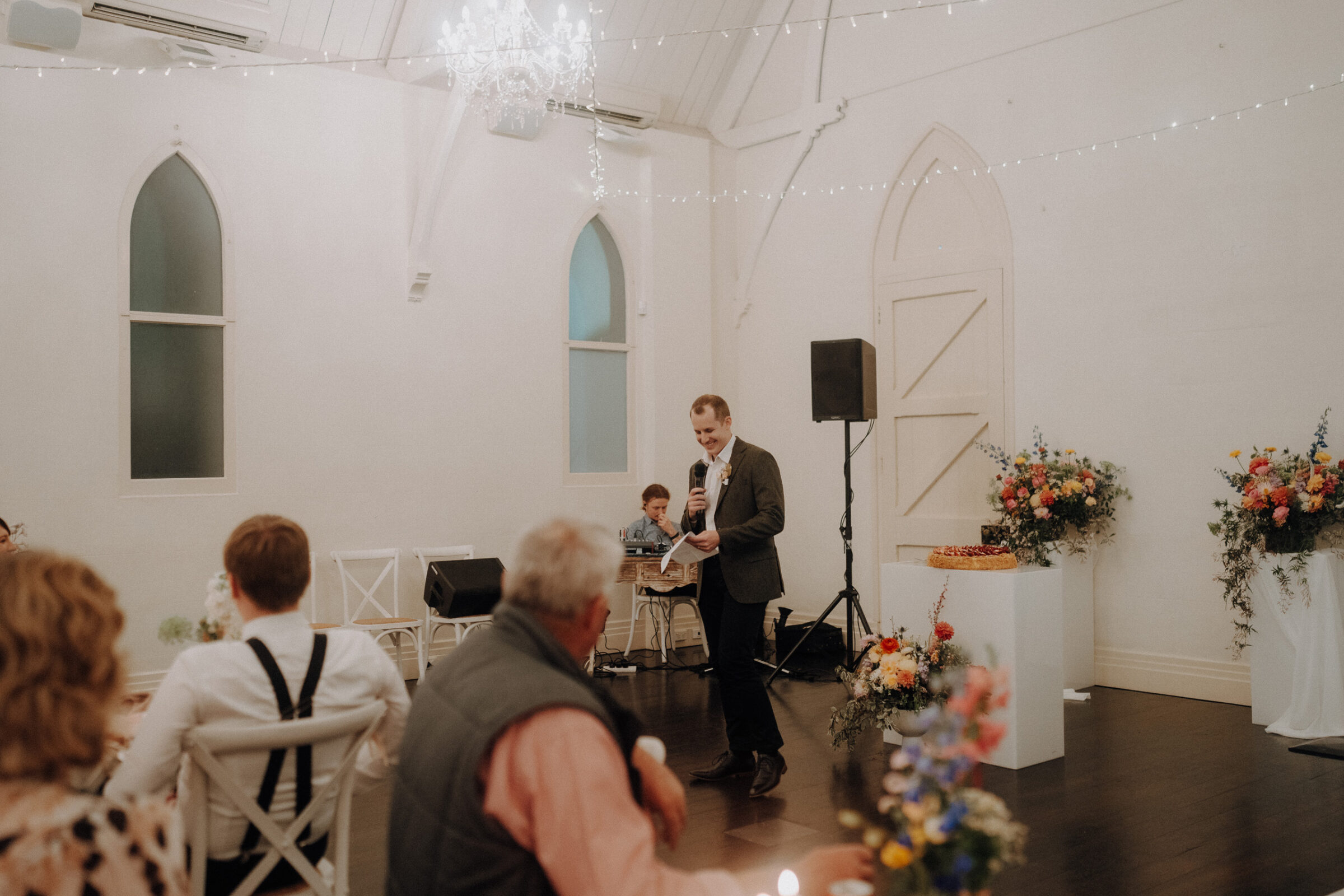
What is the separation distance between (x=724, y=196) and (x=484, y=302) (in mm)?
2563

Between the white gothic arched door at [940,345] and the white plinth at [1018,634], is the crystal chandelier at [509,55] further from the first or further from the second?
the white plinth at [1018,634]

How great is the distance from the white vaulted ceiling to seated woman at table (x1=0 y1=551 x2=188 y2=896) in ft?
21.2

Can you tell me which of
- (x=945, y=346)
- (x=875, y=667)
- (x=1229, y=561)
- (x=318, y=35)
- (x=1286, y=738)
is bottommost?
(x=1286, y=738)

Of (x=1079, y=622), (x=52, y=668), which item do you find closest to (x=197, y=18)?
(x=52, y=668)

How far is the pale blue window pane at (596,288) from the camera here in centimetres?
828

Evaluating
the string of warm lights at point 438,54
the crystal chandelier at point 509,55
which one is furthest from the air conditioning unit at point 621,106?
the crystal chandelier at point 509,55

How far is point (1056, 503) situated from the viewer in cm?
634

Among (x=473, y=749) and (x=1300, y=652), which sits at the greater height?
(x=473, y=749)

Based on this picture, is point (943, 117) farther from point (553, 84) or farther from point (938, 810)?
point (938, 810)

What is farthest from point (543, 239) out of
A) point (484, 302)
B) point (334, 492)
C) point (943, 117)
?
point (943, 117)

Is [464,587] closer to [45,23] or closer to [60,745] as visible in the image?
[45,23]

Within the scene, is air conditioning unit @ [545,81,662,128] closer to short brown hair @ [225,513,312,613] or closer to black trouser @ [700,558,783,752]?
black trouser @ [700,558,783,752]

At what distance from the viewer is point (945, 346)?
740cm

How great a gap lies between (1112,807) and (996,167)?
4517mm
